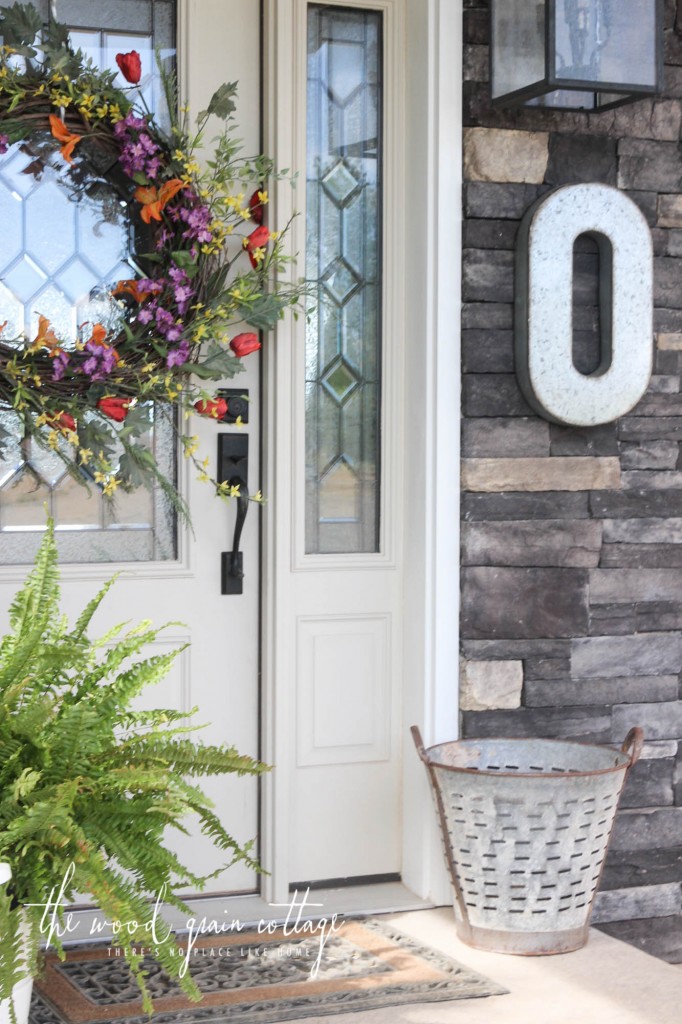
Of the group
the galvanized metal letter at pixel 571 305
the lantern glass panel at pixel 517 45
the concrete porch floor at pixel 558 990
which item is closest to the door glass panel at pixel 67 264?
the lantern glass panel at pixel 517 45

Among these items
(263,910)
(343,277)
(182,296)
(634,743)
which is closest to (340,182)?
(343,277)

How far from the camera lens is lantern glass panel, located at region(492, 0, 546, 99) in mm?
2531

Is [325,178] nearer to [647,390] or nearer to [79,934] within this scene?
[647,390]

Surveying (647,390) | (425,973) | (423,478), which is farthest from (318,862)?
(647,390)

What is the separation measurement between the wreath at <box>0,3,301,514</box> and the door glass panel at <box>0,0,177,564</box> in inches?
0.8

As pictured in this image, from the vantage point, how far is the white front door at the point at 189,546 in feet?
8.71

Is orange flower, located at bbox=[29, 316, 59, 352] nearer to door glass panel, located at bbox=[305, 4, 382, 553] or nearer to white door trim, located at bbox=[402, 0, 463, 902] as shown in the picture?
door glass panel, located at bbox=[305, 4, 382, 553]

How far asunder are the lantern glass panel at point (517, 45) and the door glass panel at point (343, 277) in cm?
32

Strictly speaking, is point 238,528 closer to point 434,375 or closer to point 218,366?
point 218,366

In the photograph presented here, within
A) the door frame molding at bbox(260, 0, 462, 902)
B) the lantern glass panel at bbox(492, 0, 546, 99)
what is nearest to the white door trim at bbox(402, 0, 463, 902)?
the door frame molding at bbox(260, 0, 462, 902)

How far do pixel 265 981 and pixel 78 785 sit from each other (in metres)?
0.74

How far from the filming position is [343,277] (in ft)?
9.39

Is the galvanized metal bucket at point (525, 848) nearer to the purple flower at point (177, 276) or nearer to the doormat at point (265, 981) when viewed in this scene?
the doormat at point (265, 981)

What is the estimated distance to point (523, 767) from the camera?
9.02 feet
